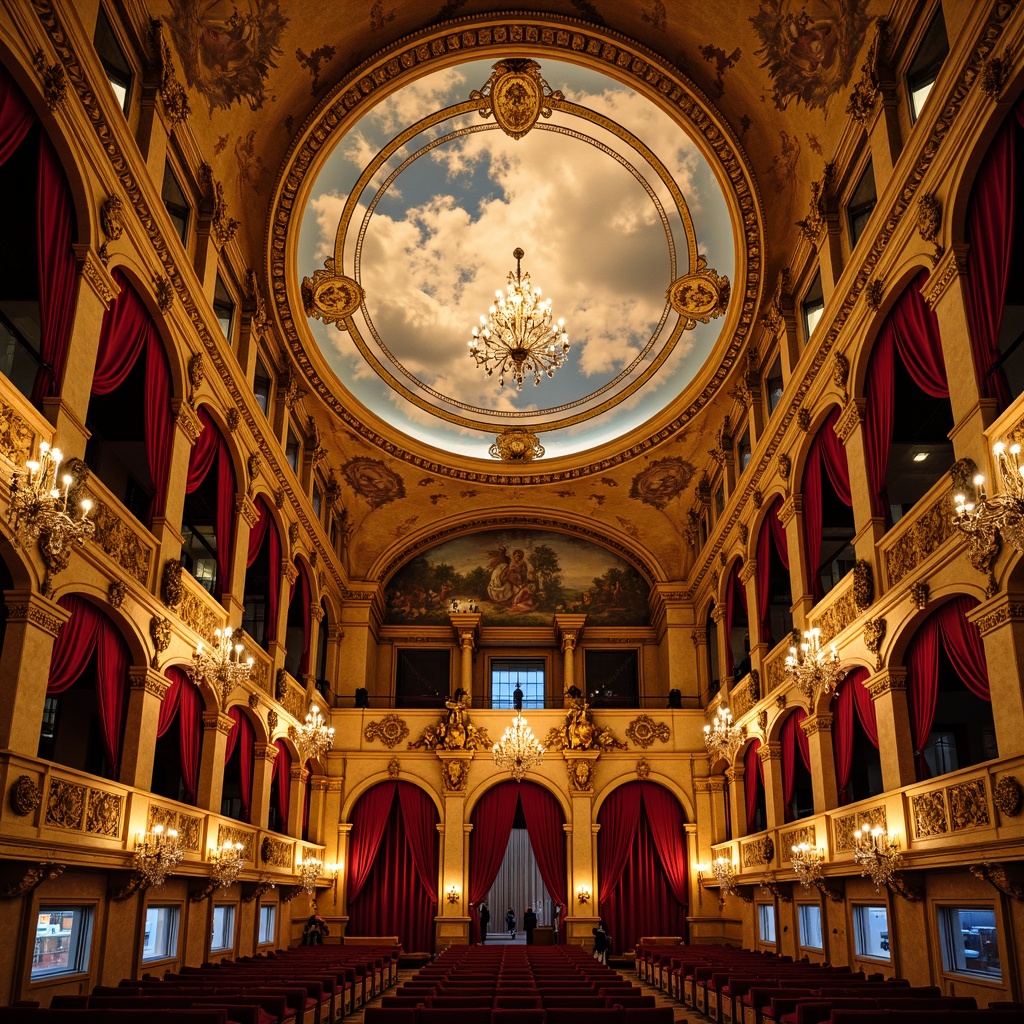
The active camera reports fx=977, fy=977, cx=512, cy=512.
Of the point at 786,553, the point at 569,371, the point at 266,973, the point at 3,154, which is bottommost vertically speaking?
the point at 266,973

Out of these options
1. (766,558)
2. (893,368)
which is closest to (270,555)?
(766,558)

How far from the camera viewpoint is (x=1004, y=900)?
9.69 metres

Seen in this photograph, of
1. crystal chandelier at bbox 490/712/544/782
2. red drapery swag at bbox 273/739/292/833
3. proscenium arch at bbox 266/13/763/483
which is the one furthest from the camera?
crystal chandelier at bbox 490/712/544/782

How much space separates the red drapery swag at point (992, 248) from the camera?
392 inches

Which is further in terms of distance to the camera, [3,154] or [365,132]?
[365,132]

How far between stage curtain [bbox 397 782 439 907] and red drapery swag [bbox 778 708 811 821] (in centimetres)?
977

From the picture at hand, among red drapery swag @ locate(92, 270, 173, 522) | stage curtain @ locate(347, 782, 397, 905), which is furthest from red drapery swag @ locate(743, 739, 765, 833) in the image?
red drapery swag @ locate(92, 270, 173, 522)

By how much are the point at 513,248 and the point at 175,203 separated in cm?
1031

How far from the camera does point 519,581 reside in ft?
93.5

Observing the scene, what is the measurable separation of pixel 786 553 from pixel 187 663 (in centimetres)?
1058

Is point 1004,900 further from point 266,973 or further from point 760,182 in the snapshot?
point 760,182

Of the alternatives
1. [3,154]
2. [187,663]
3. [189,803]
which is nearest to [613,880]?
[189,803]

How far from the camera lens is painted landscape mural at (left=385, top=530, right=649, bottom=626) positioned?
28.3 meters

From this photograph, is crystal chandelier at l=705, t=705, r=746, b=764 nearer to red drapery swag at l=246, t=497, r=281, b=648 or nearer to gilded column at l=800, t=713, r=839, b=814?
gilded column at l=800, t=713, r=839, b=814
